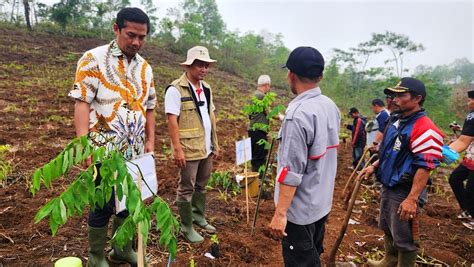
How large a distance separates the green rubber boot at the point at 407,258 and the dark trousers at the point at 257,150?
2.88 metres

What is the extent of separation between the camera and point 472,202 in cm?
414

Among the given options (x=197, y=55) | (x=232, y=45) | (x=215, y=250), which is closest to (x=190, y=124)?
(x=197, y=55)

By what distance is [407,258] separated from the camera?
8.93 ft

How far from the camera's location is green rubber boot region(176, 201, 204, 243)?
10.8 feet

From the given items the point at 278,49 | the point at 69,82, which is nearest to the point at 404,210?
the point at 69,82

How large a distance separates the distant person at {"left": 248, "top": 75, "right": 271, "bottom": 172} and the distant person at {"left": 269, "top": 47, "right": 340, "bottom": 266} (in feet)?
8.55

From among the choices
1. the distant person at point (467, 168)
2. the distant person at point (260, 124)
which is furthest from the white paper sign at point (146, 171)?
the distant person at point (467, 168)

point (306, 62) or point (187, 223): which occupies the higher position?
point (306, 62)

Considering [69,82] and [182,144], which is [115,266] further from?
[69,82]

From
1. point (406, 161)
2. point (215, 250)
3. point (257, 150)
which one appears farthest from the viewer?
point (257, 150)

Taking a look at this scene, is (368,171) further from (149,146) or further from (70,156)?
(70,156)

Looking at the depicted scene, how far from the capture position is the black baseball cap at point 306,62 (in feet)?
6.66

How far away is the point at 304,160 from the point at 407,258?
156 cm

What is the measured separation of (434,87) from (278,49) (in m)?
18.9
